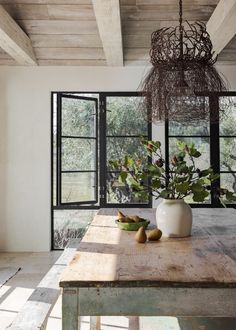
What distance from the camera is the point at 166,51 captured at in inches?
A: 90.4

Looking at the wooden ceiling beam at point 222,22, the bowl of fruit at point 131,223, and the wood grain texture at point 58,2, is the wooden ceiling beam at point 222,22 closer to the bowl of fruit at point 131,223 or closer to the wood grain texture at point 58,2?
the wood grain texture at point 58,2

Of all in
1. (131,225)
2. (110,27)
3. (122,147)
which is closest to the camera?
(131,225)

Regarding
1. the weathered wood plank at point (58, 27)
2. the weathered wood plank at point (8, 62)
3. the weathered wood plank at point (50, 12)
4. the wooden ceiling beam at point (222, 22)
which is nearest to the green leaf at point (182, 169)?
the wooden ceiling beam at point (222, 22)

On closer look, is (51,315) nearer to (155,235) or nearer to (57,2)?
(155,235)

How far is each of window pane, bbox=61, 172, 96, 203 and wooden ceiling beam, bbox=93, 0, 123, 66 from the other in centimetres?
155

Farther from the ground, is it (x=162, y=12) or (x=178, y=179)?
(x=162, y=12)

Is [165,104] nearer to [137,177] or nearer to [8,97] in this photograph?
[137,177]

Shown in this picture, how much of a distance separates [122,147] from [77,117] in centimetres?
73

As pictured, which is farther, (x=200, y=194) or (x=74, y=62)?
(x=74, y=62)

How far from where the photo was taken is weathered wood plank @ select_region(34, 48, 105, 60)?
174 inches

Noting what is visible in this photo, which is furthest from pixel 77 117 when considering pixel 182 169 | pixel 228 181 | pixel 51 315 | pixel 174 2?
pixel 182 169

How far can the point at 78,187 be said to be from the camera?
4.65 metres

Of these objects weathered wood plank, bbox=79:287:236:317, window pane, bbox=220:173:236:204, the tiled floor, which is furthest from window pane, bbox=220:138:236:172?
weathered wood plank, bbox=79:287:236:317

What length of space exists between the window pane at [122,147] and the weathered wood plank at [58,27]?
141 centimetres
